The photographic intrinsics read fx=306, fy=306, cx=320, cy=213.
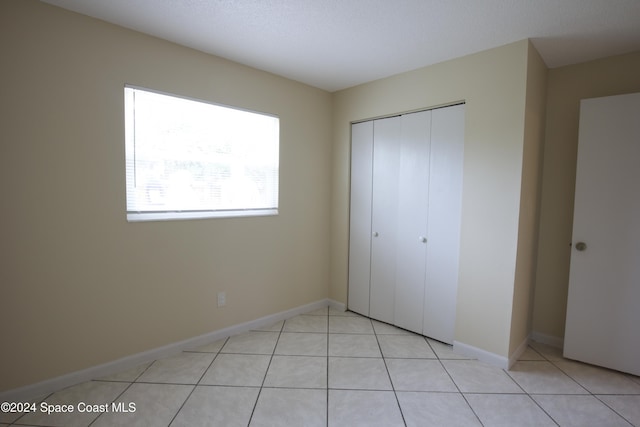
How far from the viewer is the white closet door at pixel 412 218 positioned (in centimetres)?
281

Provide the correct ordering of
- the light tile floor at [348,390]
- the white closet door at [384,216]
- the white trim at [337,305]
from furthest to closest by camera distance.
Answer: the white trim at [337,305] → the white closet door at [384,216] → the light tile floor at [348,390]

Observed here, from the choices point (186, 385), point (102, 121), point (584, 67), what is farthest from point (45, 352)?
point (584, 67)

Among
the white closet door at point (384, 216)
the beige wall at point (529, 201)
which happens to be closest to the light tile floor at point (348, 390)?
the beige wall at point (529, 201)

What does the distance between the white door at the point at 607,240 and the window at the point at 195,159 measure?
2633 mm

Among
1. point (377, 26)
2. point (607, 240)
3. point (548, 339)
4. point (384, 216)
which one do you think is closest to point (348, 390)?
point (384, 216)

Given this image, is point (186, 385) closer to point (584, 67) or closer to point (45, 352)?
point (45, 352)

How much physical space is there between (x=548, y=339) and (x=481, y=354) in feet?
2.78

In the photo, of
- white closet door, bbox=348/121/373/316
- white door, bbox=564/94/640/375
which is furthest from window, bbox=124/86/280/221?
white door, bbox=564/94/640/375

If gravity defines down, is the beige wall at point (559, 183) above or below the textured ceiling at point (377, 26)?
below

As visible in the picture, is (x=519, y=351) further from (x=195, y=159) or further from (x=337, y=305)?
(x=195, y=159)

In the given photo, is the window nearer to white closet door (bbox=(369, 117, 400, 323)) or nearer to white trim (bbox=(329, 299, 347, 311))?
white closet door (bbox=(369, 117, 400, 323))

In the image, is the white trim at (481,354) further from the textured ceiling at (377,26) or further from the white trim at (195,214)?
the textured ceiling at (377,26)

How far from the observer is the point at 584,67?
256cm

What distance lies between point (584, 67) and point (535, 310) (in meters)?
2.16
